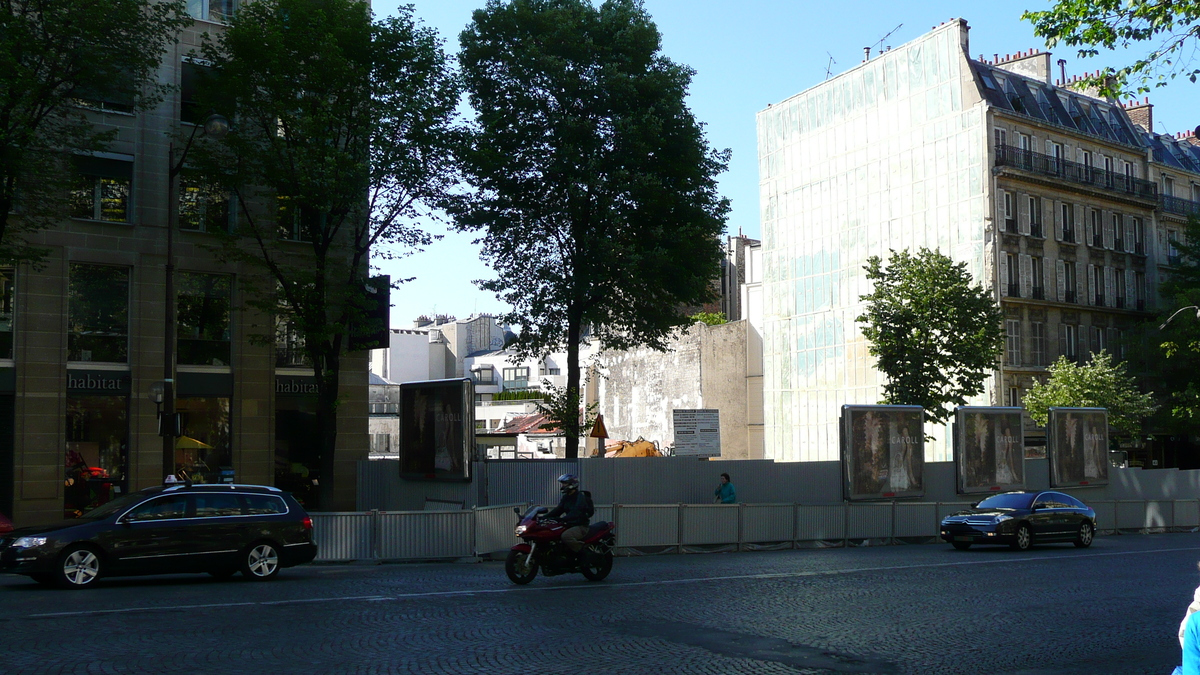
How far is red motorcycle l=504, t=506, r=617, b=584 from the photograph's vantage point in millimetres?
16812

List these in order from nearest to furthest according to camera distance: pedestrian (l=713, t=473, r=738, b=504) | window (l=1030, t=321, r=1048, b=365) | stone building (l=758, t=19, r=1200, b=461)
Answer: pedestrian (l=713, t=473, r=738, b=504) < stone building (l=758, t=19, r=1200, b=461) < window (l=1030, t=321, r=1048, b=365)

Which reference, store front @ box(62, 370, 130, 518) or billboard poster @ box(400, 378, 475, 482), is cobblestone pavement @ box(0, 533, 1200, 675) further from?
store front @ box(62, 370, 130, 518)

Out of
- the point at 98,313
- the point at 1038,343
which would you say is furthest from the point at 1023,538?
the point at 1038,343

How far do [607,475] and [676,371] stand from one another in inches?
1656

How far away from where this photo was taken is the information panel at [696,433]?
3053 centimetres

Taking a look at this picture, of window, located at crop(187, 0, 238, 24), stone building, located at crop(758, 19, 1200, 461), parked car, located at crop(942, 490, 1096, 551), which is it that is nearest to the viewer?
parked car, located at crop(942, 490, 1096, 551)

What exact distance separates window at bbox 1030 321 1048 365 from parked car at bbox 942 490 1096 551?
29709 millimetres

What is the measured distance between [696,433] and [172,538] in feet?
53.0

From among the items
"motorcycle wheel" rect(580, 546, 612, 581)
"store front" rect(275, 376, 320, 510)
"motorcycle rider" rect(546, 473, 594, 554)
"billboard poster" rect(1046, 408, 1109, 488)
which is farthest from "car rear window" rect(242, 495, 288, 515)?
"billboard poster" rect(1046, 408, 1109, 488)

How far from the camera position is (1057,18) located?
18141 millimetres

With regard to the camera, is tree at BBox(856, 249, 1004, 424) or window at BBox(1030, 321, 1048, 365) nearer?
tree at BBox(856, 249, 1004, 424)

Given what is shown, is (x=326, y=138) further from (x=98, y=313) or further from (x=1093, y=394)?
(x=1093, y=394)

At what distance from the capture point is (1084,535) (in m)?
27.9

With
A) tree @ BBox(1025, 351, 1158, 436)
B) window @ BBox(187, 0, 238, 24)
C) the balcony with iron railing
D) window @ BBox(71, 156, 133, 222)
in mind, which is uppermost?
the balcony with iron railing
